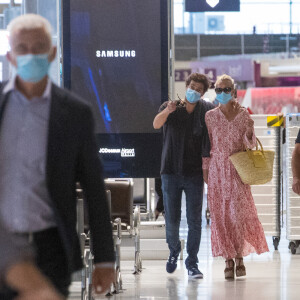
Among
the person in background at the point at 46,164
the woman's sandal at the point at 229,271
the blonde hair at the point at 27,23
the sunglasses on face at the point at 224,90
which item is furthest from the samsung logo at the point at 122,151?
the blonde hair at the point at 27,23

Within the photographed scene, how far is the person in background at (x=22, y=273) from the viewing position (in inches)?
92.4

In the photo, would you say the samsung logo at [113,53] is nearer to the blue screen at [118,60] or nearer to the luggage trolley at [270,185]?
the blue screen at [118,60]

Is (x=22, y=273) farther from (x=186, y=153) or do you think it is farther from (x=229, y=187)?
(x=229, y=187)

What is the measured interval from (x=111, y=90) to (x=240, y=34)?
24051 mm

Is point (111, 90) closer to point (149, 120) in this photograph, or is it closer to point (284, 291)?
point (149, 120)

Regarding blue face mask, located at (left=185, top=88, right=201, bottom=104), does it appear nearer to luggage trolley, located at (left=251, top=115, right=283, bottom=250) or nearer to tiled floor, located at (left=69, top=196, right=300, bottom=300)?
tiled floor, located at (left=69, top=196, right=300, bottom=300)

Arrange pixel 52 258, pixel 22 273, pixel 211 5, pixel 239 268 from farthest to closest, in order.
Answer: pixel 211 5, pixel 239 268, pixel 52 258, pixel 22 273

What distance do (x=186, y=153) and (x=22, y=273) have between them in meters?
5.09

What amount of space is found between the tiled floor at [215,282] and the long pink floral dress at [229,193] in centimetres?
32

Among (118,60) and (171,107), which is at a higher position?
(118,60)

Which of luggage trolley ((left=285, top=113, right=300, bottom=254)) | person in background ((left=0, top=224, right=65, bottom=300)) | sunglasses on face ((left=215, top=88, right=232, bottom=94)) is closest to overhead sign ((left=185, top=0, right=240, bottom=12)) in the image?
luggage trolley ((left=285, top=113, right=300, bottom=254))

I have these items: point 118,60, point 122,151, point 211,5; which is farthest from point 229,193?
point 211,5

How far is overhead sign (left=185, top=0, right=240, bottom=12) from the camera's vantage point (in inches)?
392

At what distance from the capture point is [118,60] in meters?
8.36
